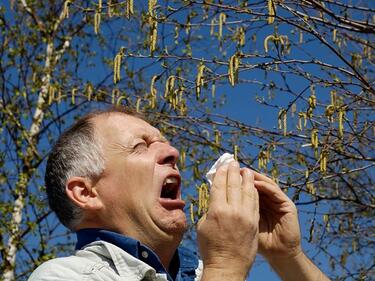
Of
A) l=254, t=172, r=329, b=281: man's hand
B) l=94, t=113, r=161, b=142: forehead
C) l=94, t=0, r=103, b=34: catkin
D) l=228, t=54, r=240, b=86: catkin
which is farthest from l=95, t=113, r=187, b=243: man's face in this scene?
l=94, t=0, r=103, b=34: catkin

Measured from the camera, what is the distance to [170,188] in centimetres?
231

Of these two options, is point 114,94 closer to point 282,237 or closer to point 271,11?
point 271,11

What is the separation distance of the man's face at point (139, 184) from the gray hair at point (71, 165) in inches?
1.1

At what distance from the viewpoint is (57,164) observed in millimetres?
2320

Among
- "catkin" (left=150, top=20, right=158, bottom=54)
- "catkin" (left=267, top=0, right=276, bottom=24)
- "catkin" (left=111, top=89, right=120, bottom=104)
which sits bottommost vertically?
"catkin" (left=111, top=89, right=120, bottom=104)

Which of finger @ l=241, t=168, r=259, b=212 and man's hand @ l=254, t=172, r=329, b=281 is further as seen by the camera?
man's hand @ l=254, t=172, r=329, b=281

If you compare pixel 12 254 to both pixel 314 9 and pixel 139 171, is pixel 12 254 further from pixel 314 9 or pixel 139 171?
pixel 139 171

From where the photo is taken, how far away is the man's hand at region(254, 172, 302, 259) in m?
2.08

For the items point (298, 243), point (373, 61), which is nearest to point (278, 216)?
point (298, 243)

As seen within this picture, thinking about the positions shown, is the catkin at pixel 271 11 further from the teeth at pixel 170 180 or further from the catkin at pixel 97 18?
the teeth at pixel 170 180

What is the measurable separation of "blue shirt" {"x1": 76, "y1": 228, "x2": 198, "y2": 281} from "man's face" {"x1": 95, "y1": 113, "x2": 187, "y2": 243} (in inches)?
2.9

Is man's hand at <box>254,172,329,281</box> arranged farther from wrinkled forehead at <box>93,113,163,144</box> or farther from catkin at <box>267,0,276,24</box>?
catkin at <box>267,0,276,24</box>

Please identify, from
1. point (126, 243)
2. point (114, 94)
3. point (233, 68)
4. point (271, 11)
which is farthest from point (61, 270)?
point (114, 94)

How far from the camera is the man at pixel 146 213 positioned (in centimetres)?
175
